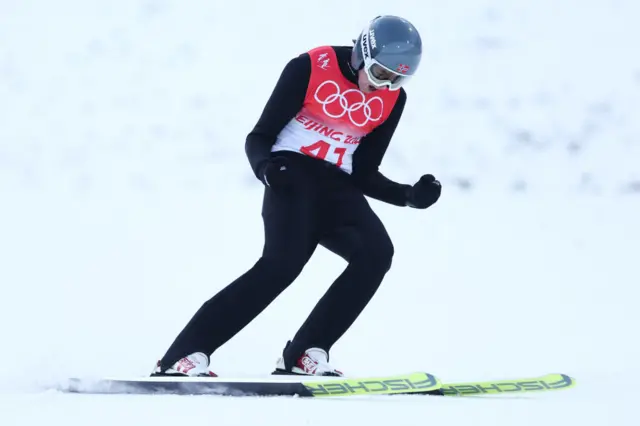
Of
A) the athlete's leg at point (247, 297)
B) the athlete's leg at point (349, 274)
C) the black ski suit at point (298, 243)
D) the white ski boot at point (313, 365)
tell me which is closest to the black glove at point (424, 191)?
the black ski suit at point (298, 243)

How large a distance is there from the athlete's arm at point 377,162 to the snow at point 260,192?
704mm

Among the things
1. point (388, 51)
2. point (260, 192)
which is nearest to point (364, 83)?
point (388, 51)

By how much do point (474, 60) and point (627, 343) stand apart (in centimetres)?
438

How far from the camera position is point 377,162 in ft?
12.7

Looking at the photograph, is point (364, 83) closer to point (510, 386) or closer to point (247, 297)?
point (247, 297)

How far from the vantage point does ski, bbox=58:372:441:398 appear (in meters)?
3.08

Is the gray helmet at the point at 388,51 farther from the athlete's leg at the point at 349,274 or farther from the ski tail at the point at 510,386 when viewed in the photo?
the ski tail at the point at 510,386

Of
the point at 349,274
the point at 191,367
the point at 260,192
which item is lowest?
the point at 191,367

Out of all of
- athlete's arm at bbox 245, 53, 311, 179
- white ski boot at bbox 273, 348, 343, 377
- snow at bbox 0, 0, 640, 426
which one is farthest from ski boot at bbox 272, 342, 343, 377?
athlete's arm at bbox 245, 53, 311, 179

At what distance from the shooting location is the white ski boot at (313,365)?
11.8 feet

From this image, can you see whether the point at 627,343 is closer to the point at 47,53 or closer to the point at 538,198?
the point at 538,198

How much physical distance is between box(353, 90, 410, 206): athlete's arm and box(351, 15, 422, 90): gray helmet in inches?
9.6

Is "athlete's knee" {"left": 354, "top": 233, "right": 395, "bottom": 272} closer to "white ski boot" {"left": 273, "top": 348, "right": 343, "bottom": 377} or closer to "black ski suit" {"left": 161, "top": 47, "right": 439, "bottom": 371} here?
"black ski suit" {"left": 161, "top": 47, "right": 439, "bottom": 371}

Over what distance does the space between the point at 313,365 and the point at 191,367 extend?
17.9 inches
